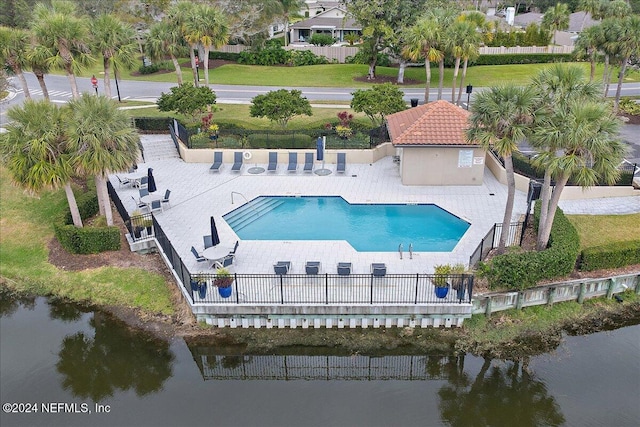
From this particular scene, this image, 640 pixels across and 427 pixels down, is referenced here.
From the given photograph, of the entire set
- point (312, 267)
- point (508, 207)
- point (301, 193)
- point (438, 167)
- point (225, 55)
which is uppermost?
point (225, 55)

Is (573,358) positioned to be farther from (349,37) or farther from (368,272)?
(349,37)

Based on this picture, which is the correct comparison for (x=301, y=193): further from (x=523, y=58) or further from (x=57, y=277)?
(x=523, y=58)

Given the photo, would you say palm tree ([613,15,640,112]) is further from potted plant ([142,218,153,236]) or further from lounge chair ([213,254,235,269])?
potted plant ([142,218,153,236])

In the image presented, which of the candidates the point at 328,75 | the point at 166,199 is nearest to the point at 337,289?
A: the point at 166,199

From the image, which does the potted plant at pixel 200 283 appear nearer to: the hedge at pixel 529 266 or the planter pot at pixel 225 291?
the planter pot at pixel 225 291

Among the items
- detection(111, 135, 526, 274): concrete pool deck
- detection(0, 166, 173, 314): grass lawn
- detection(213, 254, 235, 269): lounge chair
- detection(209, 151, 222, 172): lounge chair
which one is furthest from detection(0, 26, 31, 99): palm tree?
detection(213, 254, 235, 269): lounge chair

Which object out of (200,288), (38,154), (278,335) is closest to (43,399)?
(200,288)
